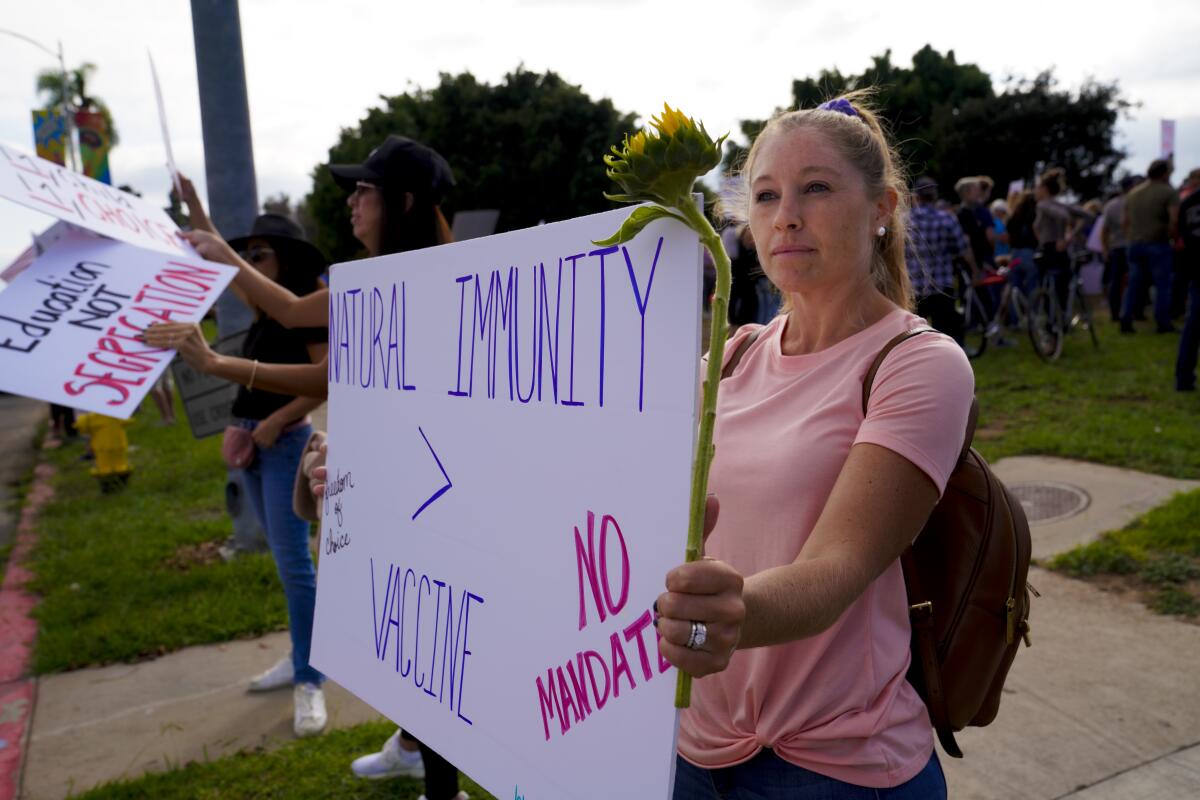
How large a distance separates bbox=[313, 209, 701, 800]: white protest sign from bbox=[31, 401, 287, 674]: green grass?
10.2 feet

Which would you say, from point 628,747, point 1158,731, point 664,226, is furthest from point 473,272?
point 1158,731

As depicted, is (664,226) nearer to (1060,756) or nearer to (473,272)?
(473,272)

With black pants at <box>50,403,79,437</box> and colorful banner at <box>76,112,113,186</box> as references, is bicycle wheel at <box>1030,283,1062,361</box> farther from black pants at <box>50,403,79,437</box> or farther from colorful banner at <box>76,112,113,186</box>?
black pants at <box>50,403,79,437</box>

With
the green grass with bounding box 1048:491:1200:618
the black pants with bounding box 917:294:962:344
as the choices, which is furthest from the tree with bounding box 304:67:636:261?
the green grass with bounding box 1048:491:1200:618

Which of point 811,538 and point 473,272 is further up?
point 473,272

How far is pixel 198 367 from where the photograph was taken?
2.90 m

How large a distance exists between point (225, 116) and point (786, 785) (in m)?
5.17

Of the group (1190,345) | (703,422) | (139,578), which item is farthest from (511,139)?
(703,422)

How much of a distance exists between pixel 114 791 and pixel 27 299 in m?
1.79

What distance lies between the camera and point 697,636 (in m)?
1.02

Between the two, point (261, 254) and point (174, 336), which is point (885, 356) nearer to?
point (174, 336)

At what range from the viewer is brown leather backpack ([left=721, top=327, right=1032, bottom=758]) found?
1.44 m

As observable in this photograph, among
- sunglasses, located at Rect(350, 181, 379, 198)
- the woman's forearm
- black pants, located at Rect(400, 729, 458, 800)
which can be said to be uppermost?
sunglasses, located at Rect(350, 181, 379, 198)

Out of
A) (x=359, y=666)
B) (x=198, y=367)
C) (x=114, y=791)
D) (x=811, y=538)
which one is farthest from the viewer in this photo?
(x=114, y=791)
